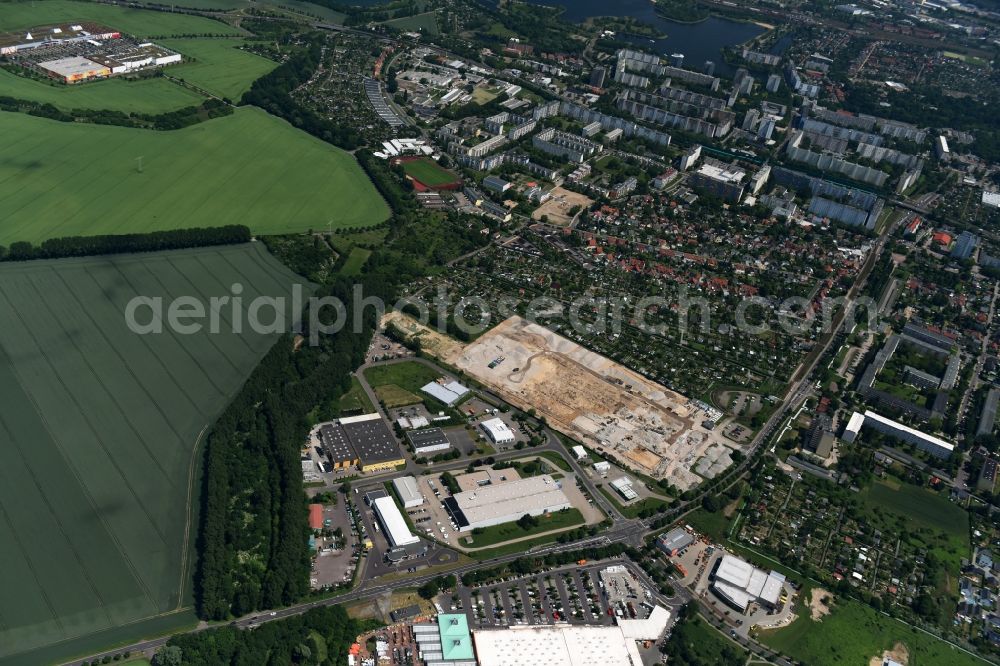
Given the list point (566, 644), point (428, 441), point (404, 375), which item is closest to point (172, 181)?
point (404, 375)

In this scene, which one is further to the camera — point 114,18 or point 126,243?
point 114,18

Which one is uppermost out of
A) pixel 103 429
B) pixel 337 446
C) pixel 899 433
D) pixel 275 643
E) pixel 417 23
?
pixel 417 23

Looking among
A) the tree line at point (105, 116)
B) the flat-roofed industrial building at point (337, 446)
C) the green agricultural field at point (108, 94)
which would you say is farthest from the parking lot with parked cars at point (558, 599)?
the green agricultural field at point (108, 94)

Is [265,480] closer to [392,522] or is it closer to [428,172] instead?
[392,522]

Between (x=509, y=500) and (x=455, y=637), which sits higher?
(x=509, y=500)

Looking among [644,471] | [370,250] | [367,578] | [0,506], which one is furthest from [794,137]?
[0,506]

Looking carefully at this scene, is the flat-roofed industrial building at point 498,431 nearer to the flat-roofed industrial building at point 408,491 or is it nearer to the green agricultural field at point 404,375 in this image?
the green agricultural field at point 404,375
